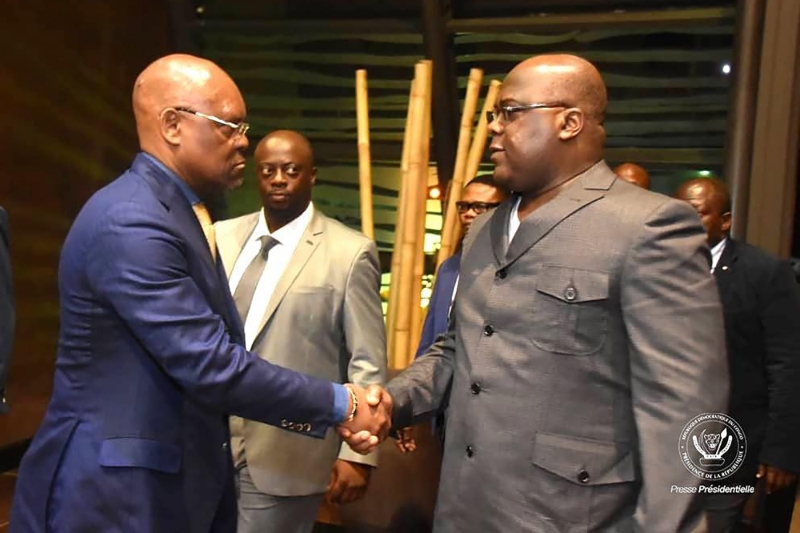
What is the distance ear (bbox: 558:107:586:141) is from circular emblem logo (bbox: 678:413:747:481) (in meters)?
0.58

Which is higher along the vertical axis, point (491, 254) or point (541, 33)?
point (541, 33)

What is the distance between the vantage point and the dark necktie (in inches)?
87.9

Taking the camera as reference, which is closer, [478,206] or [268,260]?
[268,260]

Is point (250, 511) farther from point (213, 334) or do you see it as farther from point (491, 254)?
point (491, 254)

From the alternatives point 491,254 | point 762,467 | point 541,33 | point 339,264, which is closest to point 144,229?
point 491,254

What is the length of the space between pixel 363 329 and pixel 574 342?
0.90m

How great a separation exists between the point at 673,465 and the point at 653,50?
9.38 ft

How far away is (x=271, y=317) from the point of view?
7.09 ft

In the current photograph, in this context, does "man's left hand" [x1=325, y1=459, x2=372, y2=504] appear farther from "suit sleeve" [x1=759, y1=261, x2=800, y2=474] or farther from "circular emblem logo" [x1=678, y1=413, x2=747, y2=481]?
"suit sleeve" [x1=759, y1=261, x2=800, y2=474]

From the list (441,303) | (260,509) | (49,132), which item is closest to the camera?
(260,509)

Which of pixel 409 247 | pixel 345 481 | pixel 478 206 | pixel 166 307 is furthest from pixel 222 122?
pixel 409 247

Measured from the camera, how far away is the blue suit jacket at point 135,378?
56.6 inches

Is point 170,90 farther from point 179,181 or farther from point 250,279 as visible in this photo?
point 250,279

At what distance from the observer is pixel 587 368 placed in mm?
1388
